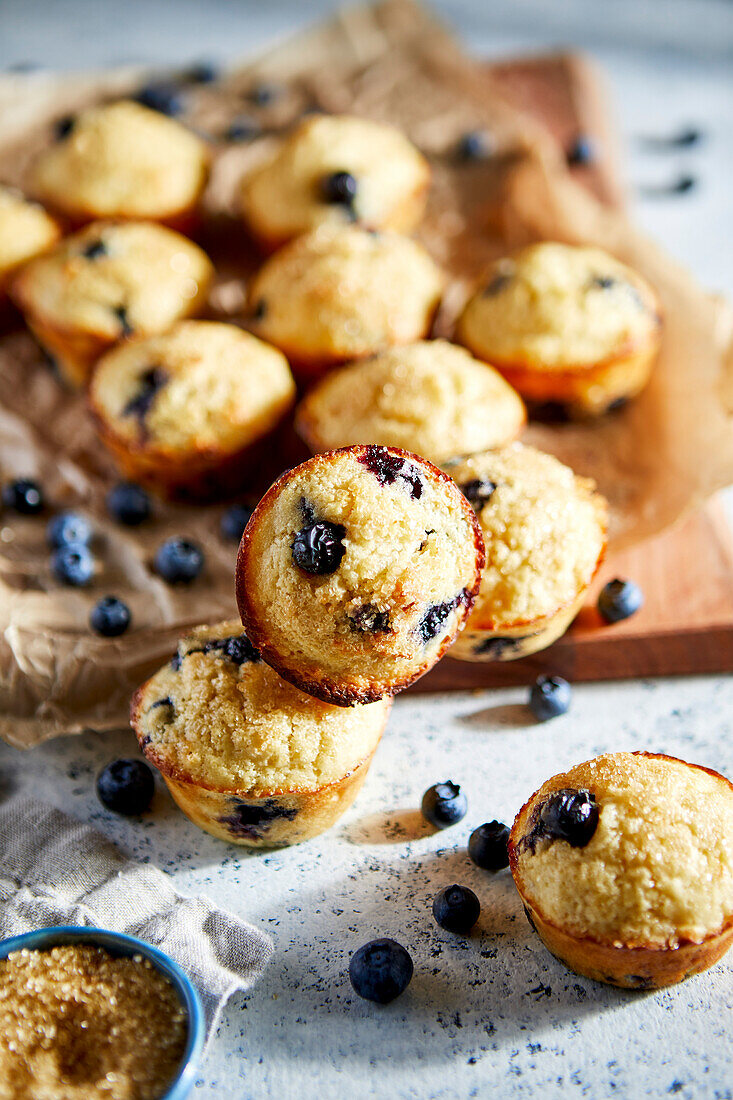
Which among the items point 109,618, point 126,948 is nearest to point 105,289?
point 109,618

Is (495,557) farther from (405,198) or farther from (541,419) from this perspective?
(405,198)

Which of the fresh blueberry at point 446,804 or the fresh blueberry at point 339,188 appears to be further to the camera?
the fresh blueberry at point 339,188

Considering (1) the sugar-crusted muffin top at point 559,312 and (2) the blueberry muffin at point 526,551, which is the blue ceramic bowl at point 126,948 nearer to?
(2) the blueberry muffin at point 526,551

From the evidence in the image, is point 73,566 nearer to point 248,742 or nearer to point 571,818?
point 248,742

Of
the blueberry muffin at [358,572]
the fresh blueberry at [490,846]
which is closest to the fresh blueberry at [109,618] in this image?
the blueberry muffin at [358,572]

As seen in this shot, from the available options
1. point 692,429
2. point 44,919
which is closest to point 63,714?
point 44,919

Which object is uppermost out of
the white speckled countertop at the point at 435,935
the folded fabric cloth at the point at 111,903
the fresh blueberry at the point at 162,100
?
the fresh blueberry at the point at 162,100
